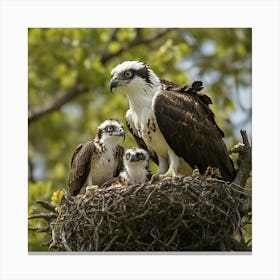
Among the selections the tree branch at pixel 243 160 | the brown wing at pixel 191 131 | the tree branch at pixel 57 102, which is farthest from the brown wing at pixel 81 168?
the tree branch at pixel 57 102

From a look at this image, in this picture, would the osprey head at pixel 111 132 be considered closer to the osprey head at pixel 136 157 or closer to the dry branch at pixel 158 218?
the osprey head at pixel 136 157

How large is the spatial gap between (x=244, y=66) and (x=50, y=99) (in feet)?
7.97

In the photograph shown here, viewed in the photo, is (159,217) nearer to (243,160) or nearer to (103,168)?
(103,168)

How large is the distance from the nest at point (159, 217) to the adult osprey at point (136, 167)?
0.29 m

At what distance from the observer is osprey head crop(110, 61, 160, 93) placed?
627 centimetres

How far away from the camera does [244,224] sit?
6.15 metres

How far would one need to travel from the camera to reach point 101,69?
28.8ft

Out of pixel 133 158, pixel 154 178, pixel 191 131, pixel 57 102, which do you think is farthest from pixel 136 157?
pixel 57 102

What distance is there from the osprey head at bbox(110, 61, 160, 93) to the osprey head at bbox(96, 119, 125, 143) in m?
0.29

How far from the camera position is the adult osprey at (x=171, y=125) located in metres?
6.16
